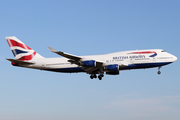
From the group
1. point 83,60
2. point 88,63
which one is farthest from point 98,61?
point 83,60

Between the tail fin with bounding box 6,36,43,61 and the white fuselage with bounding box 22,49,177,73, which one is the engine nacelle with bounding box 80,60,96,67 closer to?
the white fuselage with bounding box 22,49,177,73

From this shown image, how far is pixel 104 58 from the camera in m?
48.8

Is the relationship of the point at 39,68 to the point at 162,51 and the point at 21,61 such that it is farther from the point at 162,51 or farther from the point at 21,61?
the point at 162,51

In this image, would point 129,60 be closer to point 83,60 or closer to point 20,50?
point 83,60

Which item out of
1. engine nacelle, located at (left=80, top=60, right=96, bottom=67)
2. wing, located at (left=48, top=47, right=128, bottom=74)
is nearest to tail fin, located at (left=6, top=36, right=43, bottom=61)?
wing, located at (left=48, top=47, right=128, bottom=74)

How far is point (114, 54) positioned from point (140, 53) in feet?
14.8

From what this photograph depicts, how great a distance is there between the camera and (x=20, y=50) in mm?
53188

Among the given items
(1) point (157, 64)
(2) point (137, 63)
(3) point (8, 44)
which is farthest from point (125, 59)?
(3) point (8, 44)

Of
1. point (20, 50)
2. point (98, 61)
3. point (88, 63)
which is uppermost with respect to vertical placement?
point (20, 50)

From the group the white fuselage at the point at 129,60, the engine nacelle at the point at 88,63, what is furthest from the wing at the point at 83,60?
the white fuselage at the point at 129,60

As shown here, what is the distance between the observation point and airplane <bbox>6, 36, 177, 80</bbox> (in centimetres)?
4616

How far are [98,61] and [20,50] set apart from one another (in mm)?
16306

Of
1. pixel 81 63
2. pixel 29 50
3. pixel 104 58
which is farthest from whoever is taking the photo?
pixel 29 50

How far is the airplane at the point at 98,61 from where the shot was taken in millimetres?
46156
